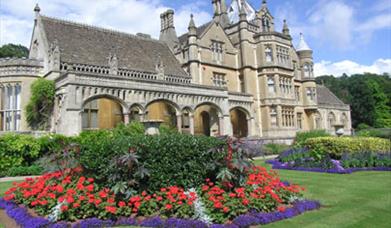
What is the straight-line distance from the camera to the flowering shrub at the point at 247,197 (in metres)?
6.81

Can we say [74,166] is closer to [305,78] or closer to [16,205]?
[16,205]

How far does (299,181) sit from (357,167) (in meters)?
5.17

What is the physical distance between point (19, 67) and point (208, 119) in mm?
18000

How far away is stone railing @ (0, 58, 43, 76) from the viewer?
906 inches

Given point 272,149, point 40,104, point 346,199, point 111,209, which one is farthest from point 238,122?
point 111,209

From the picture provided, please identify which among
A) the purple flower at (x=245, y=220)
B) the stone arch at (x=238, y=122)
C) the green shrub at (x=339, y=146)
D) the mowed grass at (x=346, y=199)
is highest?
the stone arch at (x=238, y=122)

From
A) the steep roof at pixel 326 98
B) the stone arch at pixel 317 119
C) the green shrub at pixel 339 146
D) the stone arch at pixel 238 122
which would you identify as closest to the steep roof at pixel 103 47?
the stone arch at pixel 238 122

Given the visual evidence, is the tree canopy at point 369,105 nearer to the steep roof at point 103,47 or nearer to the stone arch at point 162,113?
the steep roof at point 103,47

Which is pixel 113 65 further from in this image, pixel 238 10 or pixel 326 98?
pixel 326 98

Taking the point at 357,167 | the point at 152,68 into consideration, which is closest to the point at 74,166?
the point at 357,167

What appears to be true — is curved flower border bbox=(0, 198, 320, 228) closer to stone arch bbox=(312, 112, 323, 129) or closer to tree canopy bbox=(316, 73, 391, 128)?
stone arch bbox=(312, 112, 323, 129)

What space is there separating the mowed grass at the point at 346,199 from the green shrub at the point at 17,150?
12125 millimetres

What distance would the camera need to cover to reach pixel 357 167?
15.2m

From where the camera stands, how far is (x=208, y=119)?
33281mm
